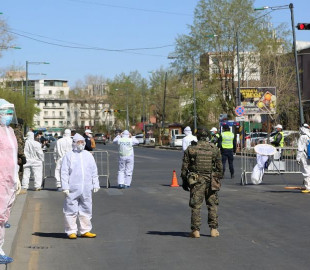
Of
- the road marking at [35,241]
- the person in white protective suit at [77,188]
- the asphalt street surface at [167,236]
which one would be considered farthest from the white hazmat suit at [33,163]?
the person in white protective suit at [77,188]

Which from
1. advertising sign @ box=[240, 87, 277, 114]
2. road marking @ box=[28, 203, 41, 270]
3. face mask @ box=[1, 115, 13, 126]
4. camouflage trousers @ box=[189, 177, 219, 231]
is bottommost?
road marking @ box=[28, 203, 41, 270]

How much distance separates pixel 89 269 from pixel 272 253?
238 cm

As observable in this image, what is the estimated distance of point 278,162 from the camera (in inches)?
899

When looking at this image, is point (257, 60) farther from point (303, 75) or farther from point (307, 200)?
point (307, 200)

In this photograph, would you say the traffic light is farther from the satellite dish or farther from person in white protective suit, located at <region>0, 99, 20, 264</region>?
person in white protective suit, located at <region>0, 99, 20, 264</region>

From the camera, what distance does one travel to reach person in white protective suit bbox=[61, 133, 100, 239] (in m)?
11.2

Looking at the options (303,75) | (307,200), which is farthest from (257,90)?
(307,200)

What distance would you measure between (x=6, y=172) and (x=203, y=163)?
3.80 meters

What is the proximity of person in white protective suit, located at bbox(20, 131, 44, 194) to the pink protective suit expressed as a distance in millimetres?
13022

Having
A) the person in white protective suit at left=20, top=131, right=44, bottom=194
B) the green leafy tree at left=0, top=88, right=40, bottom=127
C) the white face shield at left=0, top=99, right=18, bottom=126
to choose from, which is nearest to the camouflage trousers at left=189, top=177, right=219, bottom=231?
the white face shield at left=0, top=99, right=18, bottom=126

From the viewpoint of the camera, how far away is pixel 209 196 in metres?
11.2

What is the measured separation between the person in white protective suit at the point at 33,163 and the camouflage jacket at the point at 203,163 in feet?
34.9

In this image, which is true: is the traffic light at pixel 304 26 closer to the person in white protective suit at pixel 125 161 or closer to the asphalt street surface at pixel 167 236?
the person in white protective suit at pixel 125 161

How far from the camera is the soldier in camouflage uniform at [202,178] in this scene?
11.1 m
